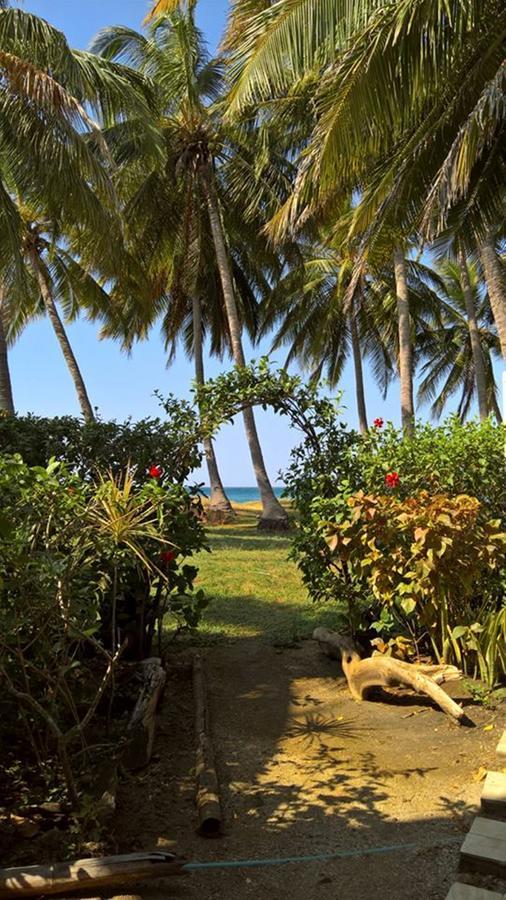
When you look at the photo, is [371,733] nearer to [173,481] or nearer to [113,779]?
[113,779]

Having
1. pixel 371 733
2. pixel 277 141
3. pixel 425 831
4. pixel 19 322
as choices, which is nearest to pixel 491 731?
pixel 371 733

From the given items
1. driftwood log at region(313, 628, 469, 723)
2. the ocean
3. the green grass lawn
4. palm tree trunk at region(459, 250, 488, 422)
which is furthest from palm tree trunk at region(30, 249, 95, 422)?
the ocean

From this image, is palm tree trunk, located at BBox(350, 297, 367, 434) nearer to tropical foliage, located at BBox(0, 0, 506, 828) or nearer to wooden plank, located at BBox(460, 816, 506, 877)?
tropical foliage, located at BBox(0, 0, 506, 828)

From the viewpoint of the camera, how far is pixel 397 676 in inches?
175

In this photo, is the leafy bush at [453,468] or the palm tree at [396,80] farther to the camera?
the palm tree at [396,80]

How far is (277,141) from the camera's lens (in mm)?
16406

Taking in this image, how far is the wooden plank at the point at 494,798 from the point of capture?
285 cm

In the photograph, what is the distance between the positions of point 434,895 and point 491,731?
160 cm

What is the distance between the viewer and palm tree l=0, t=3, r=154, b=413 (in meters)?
8.79

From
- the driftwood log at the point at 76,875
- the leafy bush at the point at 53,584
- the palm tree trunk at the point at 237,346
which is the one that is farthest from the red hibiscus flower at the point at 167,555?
the palm tree trunk at the point at 237,346

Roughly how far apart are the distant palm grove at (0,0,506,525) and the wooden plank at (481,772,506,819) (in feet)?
19.9

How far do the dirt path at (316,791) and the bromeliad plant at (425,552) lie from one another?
56cm

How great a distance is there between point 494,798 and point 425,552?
6.02 feet

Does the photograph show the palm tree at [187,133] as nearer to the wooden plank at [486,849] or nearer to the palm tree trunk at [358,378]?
the palm tree trunk at [358,378]
